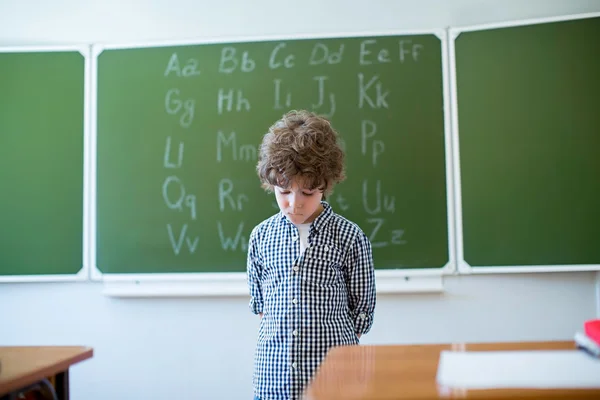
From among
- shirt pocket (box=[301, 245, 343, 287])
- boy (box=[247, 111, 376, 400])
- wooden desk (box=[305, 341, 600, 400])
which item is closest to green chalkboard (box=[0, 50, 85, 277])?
boy (box=[247, 111, 376, 400])

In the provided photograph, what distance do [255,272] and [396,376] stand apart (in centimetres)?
96

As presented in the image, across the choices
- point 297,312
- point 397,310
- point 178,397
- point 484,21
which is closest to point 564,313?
point 397,310

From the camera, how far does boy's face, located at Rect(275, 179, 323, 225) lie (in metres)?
1.77

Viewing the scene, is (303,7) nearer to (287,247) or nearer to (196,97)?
(196,97)

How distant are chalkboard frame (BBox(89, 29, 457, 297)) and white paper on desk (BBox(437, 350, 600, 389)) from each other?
1751mm

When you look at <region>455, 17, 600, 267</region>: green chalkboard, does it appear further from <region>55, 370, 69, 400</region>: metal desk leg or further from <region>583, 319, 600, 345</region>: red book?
<region>55, 370, 69, 400</region>: metal desk leg

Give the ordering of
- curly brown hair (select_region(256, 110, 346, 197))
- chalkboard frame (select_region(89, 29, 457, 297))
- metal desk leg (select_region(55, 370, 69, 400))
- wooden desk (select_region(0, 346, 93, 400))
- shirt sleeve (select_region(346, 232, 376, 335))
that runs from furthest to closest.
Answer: chalkboard frame (select_region(89, 29, 457, 297))
shirt sleeve (select_region(346, 232, 376, 335))
curly brown hair (select_region(256, 110, 346, 197))
metal desk leg (select_region(55, 370, 69, 400))
wooden desk (select_region(0, 346, 93, 400))

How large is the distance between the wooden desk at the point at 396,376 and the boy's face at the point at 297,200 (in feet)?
1.74

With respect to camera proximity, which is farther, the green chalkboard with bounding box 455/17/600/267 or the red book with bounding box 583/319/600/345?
the green chalkboard with bounding box 455/17/600/267

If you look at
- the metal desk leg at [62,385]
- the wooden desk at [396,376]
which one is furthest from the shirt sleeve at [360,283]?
the metal desk leg at [62,385]

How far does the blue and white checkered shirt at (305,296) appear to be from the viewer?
5.71ft

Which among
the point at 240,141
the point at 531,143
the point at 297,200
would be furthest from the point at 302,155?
the point at 531,143

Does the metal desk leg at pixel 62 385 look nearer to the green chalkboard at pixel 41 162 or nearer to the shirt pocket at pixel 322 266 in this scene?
the shirt pocket at pixel 322 266

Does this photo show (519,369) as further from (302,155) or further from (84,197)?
(84,197)
